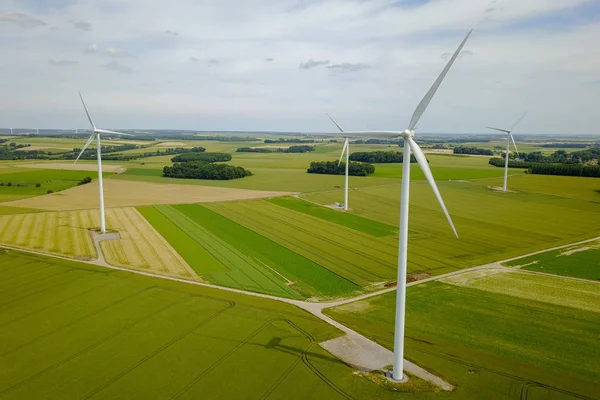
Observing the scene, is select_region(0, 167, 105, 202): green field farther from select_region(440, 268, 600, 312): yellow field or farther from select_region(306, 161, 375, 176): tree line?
select_region(440, 268, 600, 312): yellow field

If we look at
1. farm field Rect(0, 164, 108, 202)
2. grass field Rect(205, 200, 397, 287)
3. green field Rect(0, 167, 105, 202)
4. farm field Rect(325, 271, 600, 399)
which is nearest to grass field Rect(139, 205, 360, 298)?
grass field Rect(205, 200, 397, 287)

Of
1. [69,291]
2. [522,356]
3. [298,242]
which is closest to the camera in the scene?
[522,356]

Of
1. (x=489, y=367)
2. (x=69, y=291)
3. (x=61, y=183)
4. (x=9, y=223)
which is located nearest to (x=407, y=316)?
(x=489, y=367)

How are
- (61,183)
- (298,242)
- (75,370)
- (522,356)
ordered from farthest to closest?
(61,183)
(298,242)
(522,356)
(75,370)

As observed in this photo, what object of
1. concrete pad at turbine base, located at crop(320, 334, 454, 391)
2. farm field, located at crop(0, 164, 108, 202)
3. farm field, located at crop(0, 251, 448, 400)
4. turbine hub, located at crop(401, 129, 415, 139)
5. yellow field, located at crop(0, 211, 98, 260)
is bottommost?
concrete pad at turbine base, located at crop(320, 334, 454, 391)

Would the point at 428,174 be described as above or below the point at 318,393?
above

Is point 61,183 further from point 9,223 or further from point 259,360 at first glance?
point 259,360

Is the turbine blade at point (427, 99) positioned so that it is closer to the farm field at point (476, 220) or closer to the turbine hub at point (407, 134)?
the turbine hub at point (407, 134)

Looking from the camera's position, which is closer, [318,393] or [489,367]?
[318,393]
